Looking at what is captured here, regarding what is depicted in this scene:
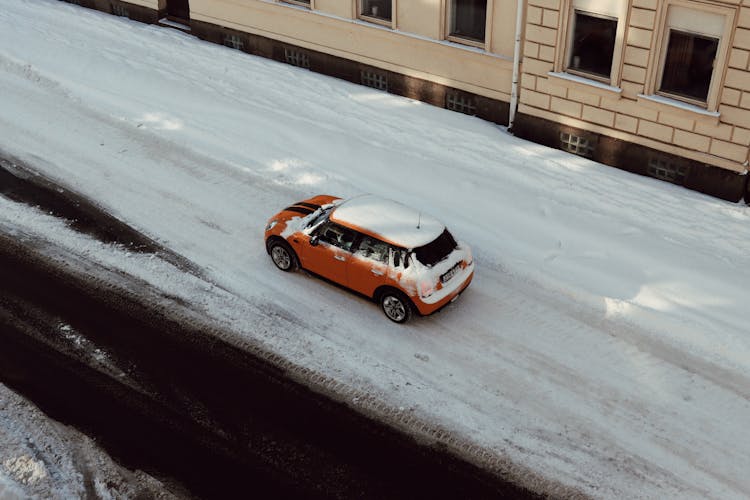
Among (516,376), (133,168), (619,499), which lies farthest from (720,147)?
(133,168)

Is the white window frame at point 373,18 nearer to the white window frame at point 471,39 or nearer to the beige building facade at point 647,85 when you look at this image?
the white window frame at point 471,39

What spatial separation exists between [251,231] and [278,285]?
175 cm

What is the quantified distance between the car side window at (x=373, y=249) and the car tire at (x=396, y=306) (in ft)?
1.82

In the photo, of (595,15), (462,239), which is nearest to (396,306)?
(462,239)

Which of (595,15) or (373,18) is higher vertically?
(595,15)

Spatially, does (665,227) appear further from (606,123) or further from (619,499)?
(619,499)

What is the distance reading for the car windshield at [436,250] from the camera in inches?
530

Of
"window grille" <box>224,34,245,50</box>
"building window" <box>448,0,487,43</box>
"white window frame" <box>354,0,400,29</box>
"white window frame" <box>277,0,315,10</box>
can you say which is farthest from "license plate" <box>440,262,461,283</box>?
"window grille" <box>224,34,245,50</box>

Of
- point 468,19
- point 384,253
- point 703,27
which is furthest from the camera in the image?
point 468,19

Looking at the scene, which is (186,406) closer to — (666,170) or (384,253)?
(384,253)

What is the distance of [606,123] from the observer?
17.4 metres

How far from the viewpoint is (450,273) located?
13.7m

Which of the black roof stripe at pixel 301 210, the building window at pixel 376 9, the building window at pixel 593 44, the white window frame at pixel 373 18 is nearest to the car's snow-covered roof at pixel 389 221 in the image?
the black roof stripe at pixel 301 210

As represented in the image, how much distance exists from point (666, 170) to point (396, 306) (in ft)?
22.2
